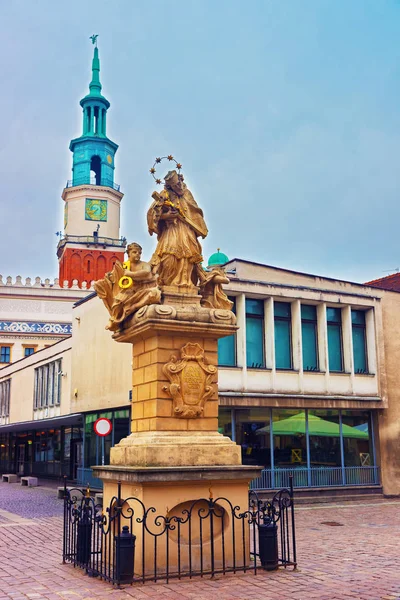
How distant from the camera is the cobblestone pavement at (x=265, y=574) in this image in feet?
29.9

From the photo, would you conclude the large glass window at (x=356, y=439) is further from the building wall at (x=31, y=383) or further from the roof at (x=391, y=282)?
the building wall at (x=31, y=383)

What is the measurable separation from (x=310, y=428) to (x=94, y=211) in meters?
48.5

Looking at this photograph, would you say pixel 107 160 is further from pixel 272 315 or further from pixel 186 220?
pixel 186 220

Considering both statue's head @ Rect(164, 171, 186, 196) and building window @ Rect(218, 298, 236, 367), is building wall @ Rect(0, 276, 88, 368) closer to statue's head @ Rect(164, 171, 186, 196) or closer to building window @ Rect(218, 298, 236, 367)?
building window @ Rect(218, 298, 236, 367)

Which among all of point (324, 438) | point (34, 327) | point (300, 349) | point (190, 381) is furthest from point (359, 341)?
point (34, 327)

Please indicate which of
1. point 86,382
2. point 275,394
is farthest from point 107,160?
point 275,394

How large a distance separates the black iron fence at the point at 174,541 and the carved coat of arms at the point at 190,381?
1.40m

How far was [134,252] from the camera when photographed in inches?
468

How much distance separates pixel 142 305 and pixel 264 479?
14642 mm

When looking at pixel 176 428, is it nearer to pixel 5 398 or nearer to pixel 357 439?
pixel 357 439

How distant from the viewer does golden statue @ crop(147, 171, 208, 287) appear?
11875 mm

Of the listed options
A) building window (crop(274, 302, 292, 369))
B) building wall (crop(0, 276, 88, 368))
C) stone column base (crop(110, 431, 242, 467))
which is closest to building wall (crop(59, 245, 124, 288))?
building wall (crop(0, 276, 88, 368))

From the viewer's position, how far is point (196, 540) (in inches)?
414

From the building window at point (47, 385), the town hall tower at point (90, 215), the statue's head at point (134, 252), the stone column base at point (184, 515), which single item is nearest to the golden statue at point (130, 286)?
the statue's head at point (134, 252)
